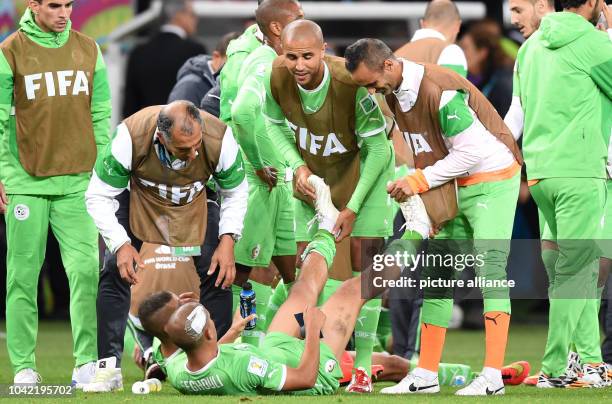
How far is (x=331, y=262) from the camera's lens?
27.5ft

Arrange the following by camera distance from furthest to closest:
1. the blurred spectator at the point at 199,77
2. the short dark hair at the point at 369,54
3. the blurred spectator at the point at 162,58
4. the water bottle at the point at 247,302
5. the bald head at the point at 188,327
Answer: the blurred spectator at the point at 162,58 → the blurred spectator at the point at 199,77 → the water bottle at the point at 247,302 → the short dark hair at the point at 369,54 → the bald head at the point at 188,327

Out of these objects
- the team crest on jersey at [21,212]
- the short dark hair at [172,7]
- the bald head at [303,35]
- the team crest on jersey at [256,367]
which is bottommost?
the team crest on jersey at [256,367]

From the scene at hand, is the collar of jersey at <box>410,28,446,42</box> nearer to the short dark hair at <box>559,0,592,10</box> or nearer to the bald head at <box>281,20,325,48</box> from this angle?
the short dark hair at <box>559,0,592,10</box>

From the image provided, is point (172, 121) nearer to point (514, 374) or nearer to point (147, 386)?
point (147, 386)

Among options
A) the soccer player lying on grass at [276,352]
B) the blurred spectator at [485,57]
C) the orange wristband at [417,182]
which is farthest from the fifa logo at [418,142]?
the blurred spectator at [485,57]

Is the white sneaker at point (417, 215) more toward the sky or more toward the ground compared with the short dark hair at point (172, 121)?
more toward the ground

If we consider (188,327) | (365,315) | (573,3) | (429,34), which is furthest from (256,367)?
(429,34)

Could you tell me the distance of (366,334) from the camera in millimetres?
8578

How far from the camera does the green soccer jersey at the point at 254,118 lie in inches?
362

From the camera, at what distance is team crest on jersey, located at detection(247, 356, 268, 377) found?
749cm

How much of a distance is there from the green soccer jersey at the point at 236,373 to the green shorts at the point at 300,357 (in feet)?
0.34

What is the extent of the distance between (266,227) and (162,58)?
4.56m

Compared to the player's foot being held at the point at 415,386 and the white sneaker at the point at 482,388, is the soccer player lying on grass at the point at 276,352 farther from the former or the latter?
the white sneaker at the point at 482,388

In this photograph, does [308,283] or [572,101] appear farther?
[572,101]
